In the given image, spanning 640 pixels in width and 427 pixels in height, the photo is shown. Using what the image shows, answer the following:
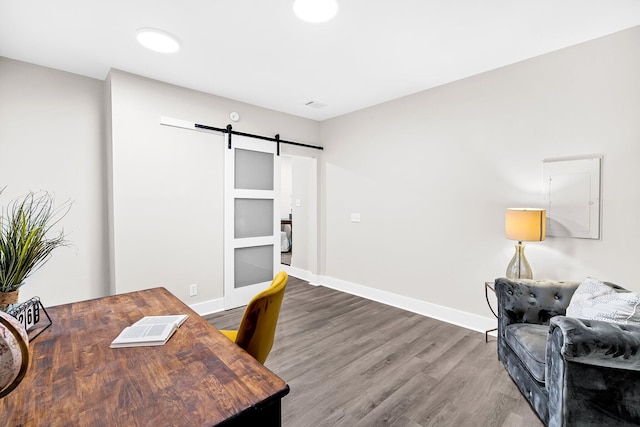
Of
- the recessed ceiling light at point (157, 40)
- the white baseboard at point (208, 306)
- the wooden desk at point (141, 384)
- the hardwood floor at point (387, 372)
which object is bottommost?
the hardwood floor at point (387, 372)

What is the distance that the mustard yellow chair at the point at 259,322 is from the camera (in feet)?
4.13

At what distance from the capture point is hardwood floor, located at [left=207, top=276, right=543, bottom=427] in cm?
178

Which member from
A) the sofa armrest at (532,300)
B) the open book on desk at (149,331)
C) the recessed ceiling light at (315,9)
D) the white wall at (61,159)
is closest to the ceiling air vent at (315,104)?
the recessed ceiling light at (315,9)

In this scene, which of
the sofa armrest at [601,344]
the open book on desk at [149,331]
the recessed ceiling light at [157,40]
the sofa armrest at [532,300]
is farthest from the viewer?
the recessed ceiling light at [157,40]

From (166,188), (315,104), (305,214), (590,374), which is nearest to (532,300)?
(590,374)

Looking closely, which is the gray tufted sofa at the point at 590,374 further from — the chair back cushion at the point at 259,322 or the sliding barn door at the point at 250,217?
the sliding barn door at the point at 250,217

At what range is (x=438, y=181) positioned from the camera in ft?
10.8

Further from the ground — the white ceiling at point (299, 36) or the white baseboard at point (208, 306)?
the white ceiling at point (299, 36)

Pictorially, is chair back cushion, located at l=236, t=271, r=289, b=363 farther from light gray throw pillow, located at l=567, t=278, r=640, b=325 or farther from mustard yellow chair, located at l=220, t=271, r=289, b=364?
light gray throw pillow, located at l=567, t=278, r=640, b=325

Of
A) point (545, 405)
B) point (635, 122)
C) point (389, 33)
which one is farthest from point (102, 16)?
point (635, 122)

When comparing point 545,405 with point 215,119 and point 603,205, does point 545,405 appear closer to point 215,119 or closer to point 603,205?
point 603,205

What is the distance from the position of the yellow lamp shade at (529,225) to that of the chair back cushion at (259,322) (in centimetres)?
204

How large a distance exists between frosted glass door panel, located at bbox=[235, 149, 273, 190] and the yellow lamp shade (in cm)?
282

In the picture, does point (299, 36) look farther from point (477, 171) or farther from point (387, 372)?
point (387, 372)
